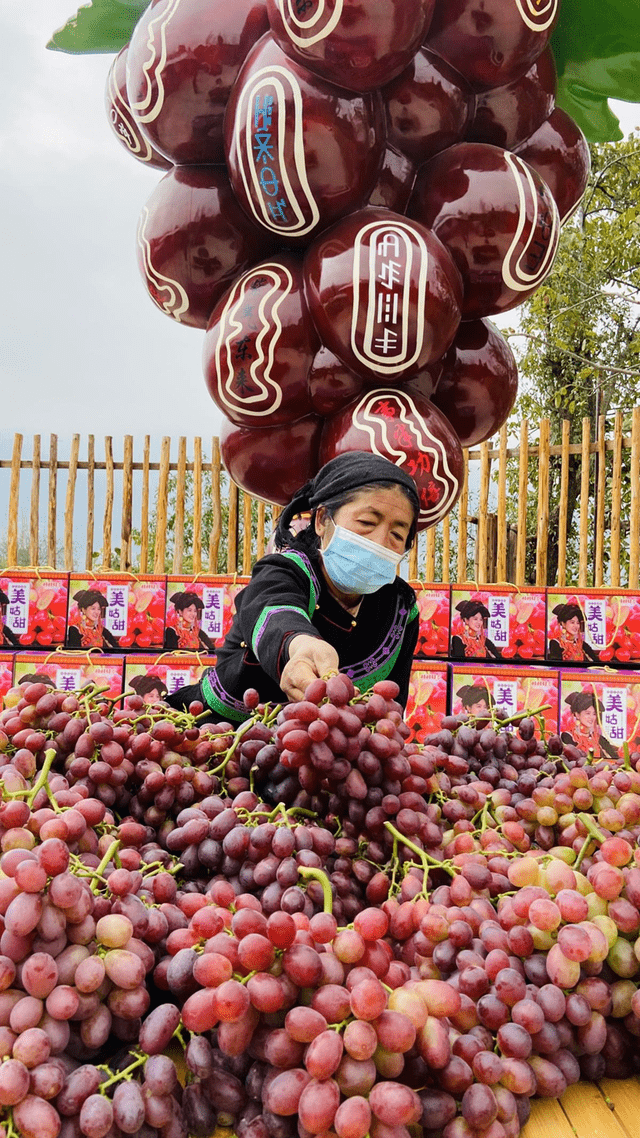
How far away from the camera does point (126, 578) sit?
9.21 ft

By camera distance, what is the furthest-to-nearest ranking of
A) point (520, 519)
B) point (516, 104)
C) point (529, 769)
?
point (520, 519) → point (516, 104) → point (529, 769)

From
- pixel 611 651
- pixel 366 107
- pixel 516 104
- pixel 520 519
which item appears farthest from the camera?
pixel 520 519

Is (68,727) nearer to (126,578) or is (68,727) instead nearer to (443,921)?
(443,921)

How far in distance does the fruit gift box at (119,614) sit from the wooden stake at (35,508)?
2.70 meters

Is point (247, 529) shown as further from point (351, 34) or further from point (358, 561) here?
point (351, 34)

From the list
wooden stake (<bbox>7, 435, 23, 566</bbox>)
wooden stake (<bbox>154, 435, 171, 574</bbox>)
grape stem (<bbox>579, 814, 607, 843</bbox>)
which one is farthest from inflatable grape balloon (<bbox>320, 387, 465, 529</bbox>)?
wooden stake (<bbox>7, 435, 23, 566</bbox>)

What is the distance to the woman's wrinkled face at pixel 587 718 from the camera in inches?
108

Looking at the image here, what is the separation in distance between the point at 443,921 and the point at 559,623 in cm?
235

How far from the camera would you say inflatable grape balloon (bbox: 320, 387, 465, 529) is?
132 cm

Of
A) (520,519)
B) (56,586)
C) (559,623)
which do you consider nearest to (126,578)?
(56,586)

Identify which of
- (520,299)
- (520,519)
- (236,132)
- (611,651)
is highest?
(236,132)

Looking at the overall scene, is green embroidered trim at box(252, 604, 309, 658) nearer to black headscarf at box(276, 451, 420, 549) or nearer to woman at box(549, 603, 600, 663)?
black headscarf at box(276, 451, 420, 549)

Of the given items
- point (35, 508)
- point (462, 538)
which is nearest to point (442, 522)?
point (462, 538)

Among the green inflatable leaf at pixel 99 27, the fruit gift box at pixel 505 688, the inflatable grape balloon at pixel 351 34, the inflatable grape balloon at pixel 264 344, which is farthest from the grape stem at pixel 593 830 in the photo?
the fruit gift box at pixel 505 688
